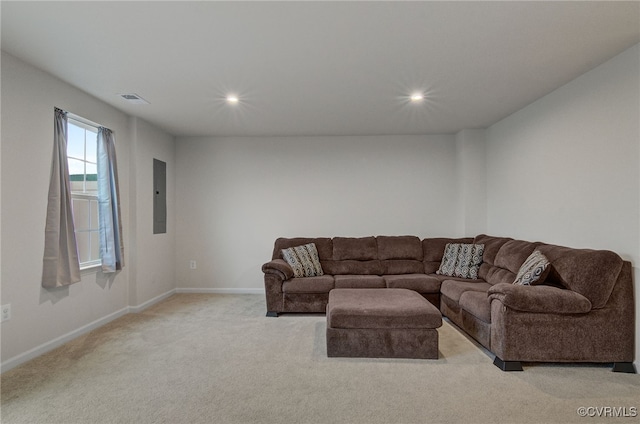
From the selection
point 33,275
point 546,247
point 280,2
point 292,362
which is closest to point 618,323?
point 546,247

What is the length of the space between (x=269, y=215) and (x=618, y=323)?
4333 millimetres

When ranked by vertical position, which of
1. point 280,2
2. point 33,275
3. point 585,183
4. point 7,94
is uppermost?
point 280,2

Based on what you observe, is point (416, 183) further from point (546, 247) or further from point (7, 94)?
point (7, 94)

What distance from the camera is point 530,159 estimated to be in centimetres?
405

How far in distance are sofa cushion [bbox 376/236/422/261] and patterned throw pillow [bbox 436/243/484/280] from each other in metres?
0.37

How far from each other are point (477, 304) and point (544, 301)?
0.56 m

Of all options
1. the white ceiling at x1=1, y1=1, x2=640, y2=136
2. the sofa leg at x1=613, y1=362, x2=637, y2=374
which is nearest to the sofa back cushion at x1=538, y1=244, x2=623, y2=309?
the sofa leg at x1=613, y1=362, x2=637, y2=374

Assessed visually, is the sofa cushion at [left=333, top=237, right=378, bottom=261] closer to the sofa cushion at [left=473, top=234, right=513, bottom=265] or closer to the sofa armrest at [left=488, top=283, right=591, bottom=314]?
the sofa cushion at [left=473, top=234, right=513, bottom=265]

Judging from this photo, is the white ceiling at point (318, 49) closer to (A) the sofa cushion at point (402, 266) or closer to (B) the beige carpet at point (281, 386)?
(A) the sofa cushion at point (402, 266)

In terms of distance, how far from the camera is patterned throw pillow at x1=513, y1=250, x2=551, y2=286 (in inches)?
117

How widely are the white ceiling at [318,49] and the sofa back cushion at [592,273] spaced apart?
1617 mm

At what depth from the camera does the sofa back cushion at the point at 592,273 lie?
2.65 metres

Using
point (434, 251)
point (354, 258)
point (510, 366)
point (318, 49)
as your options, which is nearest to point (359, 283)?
point (354, 258)

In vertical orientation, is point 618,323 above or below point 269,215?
below
